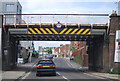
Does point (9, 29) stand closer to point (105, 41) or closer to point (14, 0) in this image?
point (105, 41)

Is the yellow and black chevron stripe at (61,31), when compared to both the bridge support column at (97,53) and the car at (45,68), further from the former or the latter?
the car at (45,68)

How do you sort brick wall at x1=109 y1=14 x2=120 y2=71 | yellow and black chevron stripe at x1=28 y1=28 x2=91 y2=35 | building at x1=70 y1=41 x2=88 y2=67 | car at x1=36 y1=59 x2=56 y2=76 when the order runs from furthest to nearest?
1. building at x1=70 y1=41 x2=88 y2=67
2. yellow and black chevron stripe at x1=28 y1=28 x2=91 y2=35
3. brick wall at x1=109 y1=14 x2=120 y2=71
4. car at x1=36 y1=59 x2=56 y2=76

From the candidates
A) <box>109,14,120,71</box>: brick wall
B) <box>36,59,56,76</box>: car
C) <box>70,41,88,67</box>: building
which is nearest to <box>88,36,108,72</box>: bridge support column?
<box>109,14,120,71</box>: brick wall

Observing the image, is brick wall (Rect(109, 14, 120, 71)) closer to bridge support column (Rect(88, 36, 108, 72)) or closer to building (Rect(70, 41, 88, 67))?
bridge support column (Rect(88, 36, 108, 72))

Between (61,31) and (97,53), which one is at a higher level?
(61,31)

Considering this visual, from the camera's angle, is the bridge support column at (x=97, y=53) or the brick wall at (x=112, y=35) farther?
the bridge support column at (x=97, y=53)

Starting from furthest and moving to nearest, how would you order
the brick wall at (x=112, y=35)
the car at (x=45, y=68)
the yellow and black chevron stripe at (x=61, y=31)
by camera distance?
the yellow and black chevron stripe at (x=61, y=31), the brick wall at (x=112, y=35), the car at (x=45, y=68)

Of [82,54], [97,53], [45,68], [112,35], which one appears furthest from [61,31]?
[82,54]

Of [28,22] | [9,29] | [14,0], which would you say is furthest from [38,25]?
[14,0]

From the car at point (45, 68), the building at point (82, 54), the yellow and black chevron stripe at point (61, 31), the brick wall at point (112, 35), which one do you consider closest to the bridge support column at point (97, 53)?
the brick wall at point (112, 35)

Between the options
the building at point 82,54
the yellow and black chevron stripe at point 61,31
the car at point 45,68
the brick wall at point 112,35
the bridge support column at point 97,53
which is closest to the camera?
the car at point 45,68

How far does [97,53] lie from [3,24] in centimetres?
1272

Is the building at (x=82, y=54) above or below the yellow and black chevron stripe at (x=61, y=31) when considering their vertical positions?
below

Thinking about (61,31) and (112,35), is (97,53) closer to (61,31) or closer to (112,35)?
(112,35)
